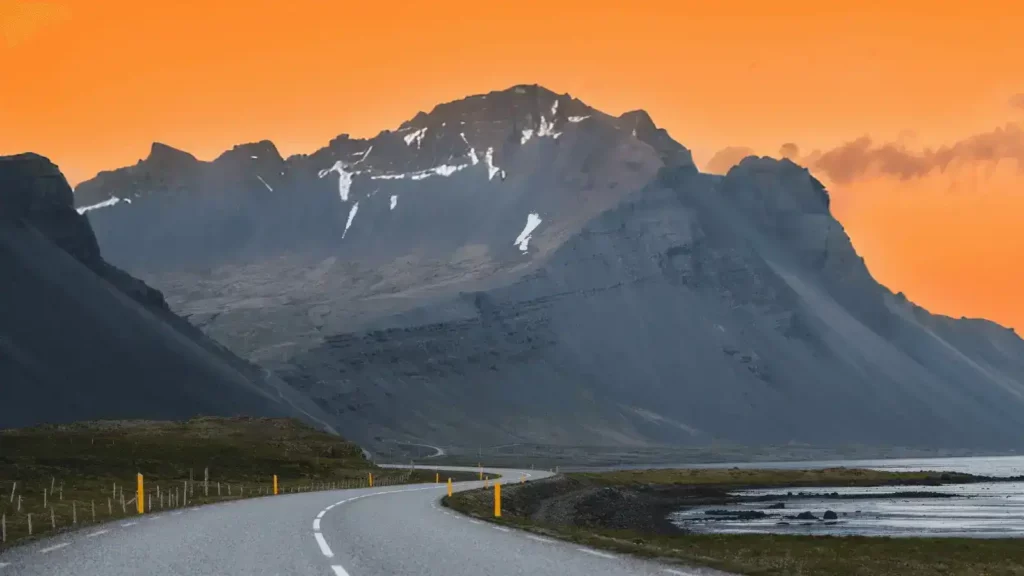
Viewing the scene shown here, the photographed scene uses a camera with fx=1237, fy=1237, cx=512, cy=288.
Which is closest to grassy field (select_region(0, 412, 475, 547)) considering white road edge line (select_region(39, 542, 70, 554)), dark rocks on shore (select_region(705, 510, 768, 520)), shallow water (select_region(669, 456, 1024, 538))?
white road edge line (select_region(39, 542, 70, 554))

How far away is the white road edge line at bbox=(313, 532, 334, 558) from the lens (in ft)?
89.0

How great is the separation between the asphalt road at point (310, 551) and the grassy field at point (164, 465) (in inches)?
381

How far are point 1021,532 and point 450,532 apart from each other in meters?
69.8

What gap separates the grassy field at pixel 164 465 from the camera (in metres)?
64.7

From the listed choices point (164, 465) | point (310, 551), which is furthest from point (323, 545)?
point (164, 465)

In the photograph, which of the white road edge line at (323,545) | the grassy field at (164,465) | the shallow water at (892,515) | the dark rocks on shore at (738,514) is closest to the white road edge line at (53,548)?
the white road edge line at (323,545)

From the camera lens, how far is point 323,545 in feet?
96.6

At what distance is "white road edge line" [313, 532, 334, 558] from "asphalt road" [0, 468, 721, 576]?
0.02m

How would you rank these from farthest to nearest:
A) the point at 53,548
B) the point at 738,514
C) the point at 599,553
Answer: the point at 738,514 < the point at 53,548 < the point at 599,553

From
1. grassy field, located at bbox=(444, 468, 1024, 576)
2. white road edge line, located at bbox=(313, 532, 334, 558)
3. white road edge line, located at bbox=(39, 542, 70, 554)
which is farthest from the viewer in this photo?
grassy field, located at bbox=(444, 468, 1024, 576)

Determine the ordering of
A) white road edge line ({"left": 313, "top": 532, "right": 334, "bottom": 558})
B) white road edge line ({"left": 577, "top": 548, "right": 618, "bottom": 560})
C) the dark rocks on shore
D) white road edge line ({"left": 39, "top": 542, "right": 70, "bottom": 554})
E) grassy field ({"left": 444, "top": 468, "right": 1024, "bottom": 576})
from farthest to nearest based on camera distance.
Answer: the dark rocks on shore → grassy field ({"left": 444, "top": 468, "right": 1024, "bottom": 576}) → white road edge line ({"left": 39, "top": 542, "right": 70, "bottom": 554}) → white road edge line ({"left": 577, "top": 548, "right": 618, "bottom": 560}) → white road edge line ({"left": 313, "top": 532, "right": 334, "bottom": 558})

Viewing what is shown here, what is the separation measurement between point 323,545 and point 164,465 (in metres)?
80.5

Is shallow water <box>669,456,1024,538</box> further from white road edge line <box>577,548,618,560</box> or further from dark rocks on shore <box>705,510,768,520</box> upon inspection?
white road edge line <box>577,548,618,560</box>

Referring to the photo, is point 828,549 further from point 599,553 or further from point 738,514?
point 738,514
